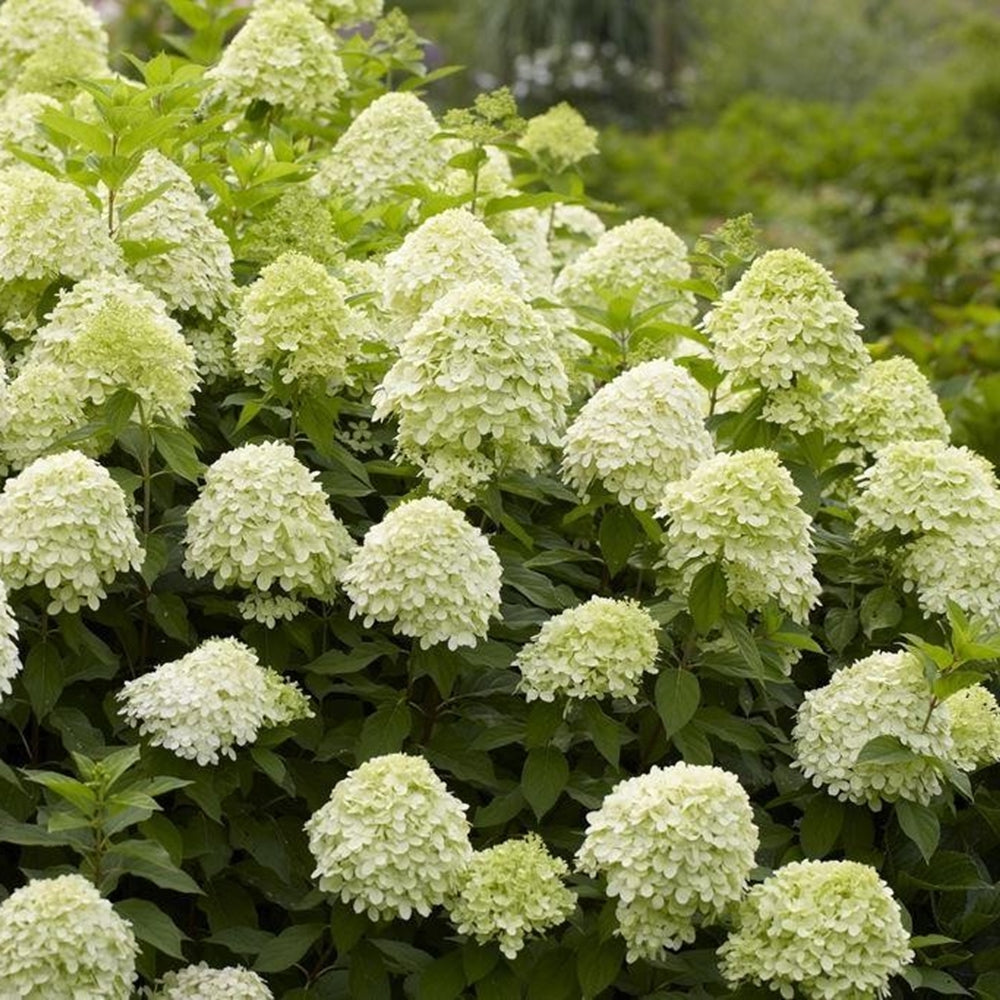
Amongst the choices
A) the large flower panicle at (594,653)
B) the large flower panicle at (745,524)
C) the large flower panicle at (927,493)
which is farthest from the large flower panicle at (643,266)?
the large flower panicle at (594,653)

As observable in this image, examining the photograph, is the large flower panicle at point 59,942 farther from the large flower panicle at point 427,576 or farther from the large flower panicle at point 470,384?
the large flower panicle at point 470,384

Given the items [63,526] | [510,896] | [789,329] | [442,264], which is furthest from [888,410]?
[63,526]

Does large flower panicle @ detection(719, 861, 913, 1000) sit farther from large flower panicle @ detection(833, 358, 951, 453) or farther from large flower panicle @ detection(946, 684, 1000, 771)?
large flower panicle @ detection(833, 358, 951, 453)

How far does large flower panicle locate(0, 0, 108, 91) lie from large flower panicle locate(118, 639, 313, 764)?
2.32 meters

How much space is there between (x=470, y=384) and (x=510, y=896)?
793mm

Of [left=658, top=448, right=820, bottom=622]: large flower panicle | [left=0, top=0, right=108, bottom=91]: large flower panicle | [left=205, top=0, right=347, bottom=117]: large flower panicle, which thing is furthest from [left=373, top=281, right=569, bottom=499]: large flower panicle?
[left=0, top=0, right=108, bottom=91]: large flower panicle

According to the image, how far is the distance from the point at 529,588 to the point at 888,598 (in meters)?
0.67

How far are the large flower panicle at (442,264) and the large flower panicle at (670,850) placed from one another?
3.28 feet

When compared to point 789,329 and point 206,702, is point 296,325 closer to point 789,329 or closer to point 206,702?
point 206,702

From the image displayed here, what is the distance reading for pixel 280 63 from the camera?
3.91 m

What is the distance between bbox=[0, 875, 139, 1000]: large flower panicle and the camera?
2334mm

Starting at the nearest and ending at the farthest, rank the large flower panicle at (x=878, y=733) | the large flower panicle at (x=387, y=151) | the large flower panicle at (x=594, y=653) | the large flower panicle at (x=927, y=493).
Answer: the large flower panicle at (x=594, y=653)
the large flower panicle at (x=878, y=733)
the large flower panicle at (x=927, y=493)
the large flower panicle at (x=387, y=151)

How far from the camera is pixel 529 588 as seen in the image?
3.00 m

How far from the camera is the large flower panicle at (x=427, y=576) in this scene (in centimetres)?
269
